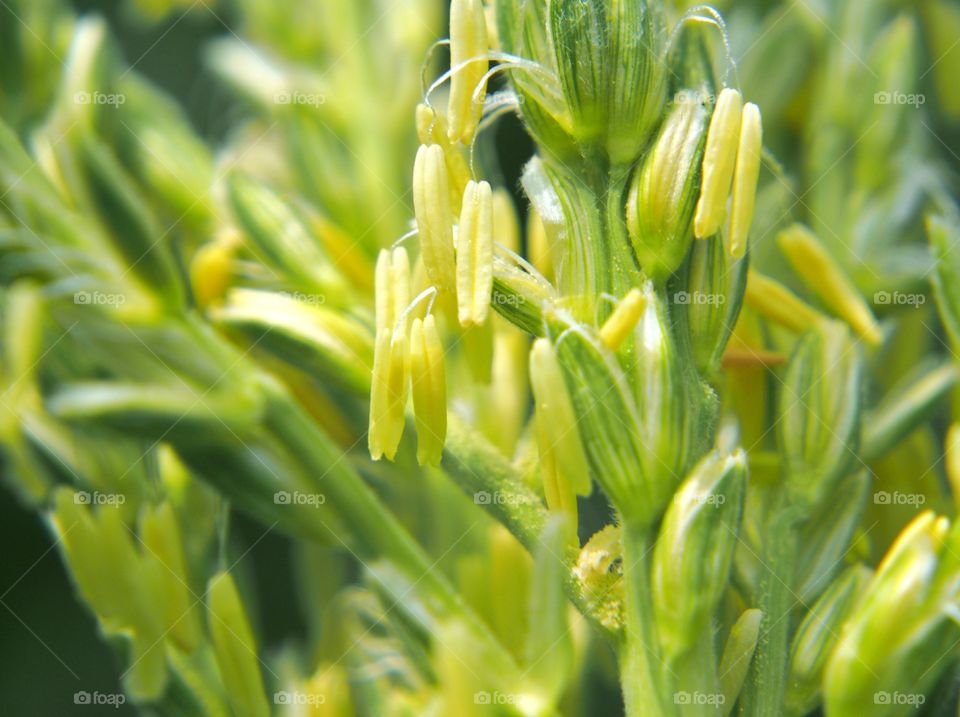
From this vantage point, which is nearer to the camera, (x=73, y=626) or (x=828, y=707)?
(x=828, y=707)

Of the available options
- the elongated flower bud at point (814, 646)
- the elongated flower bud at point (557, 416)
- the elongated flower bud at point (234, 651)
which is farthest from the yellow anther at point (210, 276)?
the elongated flower bud at point (814, 646)

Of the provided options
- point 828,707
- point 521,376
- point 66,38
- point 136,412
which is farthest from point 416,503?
point 66,38

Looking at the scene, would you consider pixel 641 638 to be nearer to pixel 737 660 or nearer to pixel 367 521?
pixel 737 660

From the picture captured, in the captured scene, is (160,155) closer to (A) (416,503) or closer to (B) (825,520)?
(A) (416,503)

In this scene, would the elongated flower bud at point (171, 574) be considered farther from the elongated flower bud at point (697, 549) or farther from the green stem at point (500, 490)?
the elongated flower bud at point (697, 549)

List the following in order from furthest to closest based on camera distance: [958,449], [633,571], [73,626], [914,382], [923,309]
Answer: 1. [73,626]
2. [923,309]
3. [914,382]
4. [958,449]
5. [633,571]

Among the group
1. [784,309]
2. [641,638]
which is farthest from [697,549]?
[784,309]
